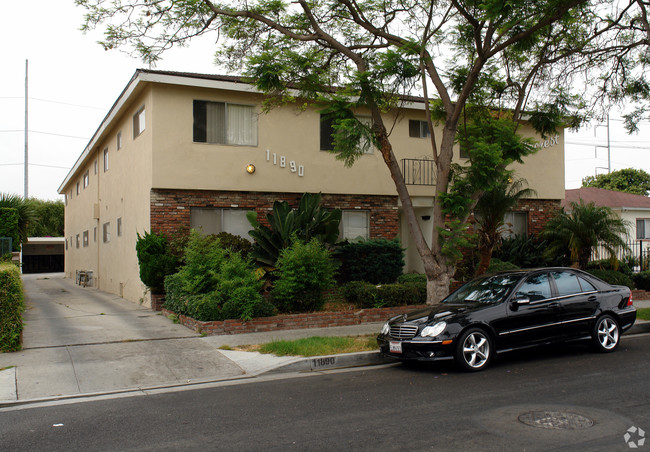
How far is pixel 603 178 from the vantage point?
52.5 m

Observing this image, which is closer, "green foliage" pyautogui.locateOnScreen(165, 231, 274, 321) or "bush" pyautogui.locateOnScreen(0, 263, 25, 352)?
"bush" pyautogui.locateOnScreen(0, 263, 25, 352)

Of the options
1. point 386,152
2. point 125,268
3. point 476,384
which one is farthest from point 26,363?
point 125,268

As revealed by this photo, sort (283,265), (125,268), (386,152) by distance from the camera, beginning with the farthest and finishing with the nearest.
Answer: (125,268)
(283,265)
(386,152)

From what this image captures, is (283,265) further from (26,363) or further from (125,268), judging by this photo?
(125,268)

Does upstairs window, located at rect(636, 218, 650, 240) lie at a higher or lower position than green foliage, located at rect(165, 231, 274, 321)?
higher

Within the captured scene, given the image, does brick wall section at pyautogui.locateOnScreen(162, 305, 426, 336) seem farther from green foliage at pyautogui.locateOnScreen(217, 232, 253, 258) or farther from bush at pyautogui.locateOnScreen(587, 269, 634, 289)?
bush at pyautogui.locateOnScreen(587, 269, 634, 289)

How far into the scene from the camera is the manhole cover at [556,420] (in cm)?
561

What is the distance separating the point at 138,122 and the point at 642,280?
16.4 metres

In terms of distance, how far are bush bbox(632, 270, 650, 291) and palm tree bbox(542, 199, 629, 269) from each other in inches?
61.9

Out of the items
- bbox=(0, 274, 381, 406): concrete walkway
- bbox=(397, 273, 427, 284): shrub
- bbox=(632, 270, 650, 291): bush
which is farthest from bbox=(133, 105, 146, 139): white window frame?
bbox=(632, 270, 650, 291): bush

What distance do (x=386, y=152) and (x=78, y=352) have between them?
693 cm

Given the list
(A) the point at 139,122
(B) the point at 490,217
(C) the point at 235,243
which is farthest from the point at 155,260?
(B) the point at 490,217

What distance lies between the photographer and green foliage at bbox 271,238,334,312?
500 inches

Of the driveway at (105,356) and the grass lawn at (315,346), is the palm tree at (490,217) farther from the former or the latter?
the driveway at (105,356)
